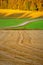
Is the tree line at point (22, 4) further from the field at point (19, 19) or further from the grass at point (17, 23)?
the grass at point (17, 23)

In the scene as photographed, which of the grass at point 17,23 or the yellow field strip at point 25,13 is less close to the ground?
the yellow field strip at point 25,13

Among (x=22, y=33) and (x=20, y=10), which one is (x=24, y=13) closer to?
(x=20, y=10)

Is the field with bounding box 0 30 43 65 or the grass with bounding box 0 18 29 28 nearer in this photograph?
the field with bounding box 0 30 43 65

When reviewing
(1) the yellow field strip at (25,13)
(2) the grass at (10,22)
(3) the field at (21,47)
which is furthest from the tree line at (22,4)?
(3) the field at (21,47)

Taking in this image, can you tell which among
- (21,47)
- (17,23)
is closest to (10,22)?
(17,23)

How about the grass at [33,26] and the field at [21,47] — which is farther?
the grass at [33,26]

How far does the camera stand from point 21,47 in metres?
1.36

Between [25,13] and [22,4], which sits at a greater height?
[22,4]

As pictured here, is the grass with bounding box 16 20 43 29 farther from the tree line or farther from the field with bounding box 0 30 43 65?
the tree line

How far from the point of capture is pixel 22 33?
5.74 ft

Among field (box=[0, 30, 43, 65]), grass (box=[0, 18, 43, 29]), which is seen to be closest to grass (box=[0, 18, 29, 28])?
grass (box=[0, 18, 43, 29])

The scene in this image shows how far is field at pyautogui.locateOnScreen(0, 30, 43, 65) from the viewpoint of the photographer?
110cm

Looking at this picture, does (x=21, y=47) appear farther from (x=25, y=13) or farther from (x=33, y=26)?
(x=25, y=13)

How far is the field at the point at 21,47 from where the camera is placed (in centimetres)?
110
